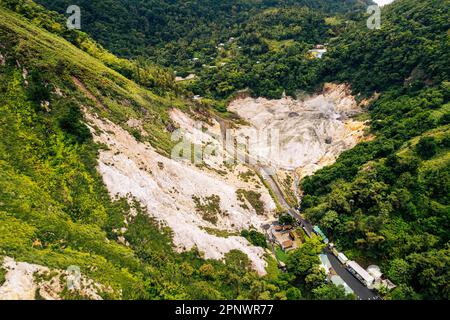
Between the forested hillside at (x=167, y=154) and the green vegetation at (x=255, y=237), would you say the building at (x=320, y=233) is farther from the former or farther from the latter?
the green vegetation at (x=255, y=237)

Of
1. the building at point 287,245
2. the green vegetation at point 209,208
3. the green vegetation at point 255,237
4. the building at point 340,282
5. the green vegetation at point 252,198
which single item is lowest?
the building at point 340,282

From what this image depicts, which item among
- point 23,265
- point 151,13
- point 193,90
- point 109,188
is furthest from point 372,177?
point 151,13

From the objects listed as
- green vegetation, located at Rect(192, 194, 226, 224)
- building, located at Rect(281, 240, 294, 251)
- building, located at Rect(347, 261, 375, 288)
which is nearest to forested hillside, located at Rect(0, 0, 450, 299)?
building, located at Rect(281, 240, 294, 251)

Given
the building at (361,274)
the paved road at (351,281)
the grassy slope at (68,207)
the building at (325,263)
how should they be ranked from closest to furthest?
the grassy slope at (68,207) < the paved road at (351,281) < the building at (361,274) < the building at (325,263)

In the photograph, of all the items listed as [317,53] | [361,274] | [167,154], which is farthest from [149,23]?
[361,274]

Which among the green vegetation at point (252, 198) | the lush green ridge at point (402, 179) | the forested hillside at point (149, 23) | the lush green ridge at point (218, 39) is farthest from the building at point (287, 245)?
the forested hillside at point (149, 23)

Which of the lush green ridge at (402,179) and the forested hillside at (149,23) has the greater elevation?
the forested hillside at (149,23)

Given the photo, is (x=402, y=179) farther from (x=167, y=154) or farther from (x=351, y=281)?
(x=167, y=154)
